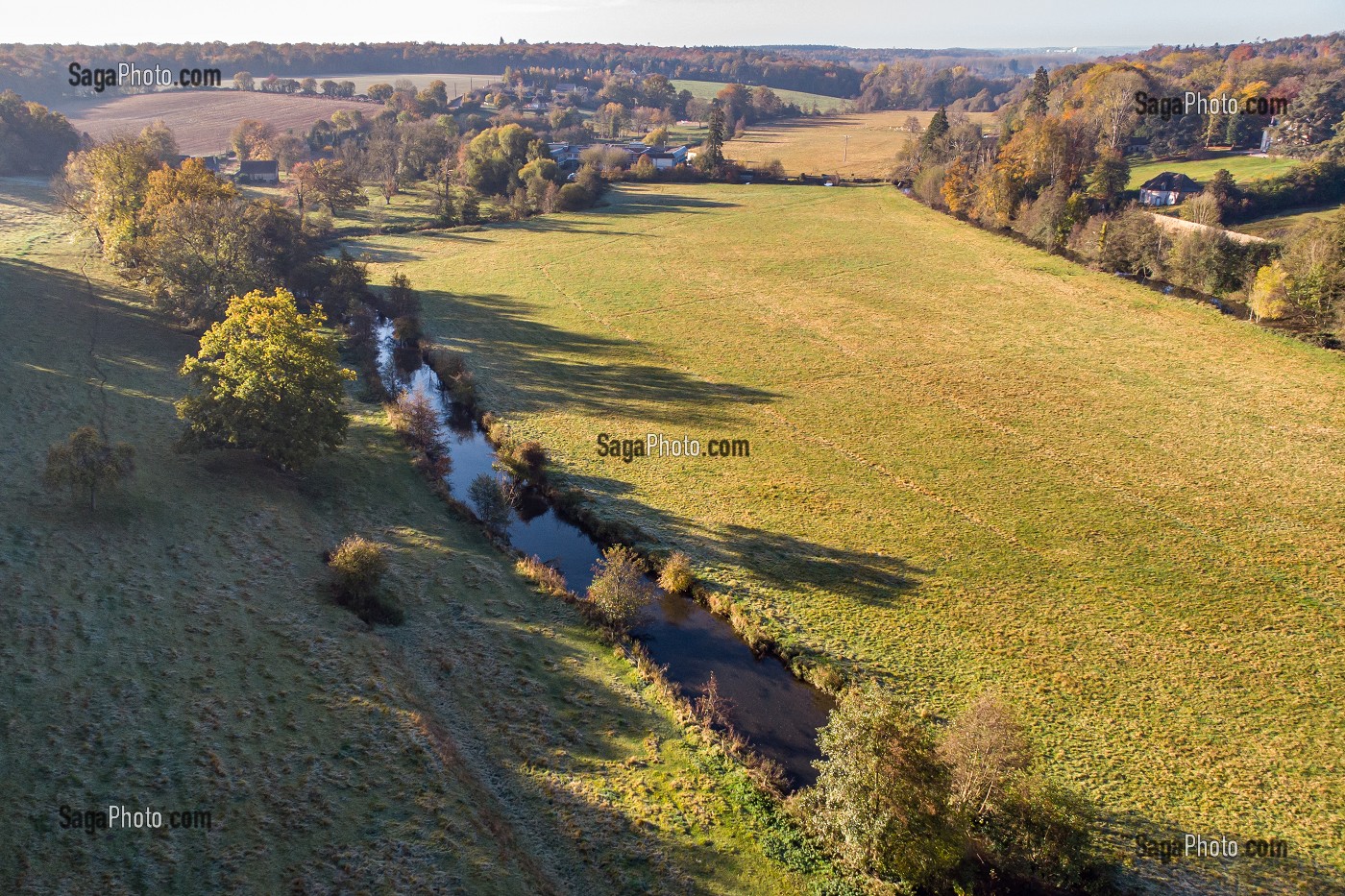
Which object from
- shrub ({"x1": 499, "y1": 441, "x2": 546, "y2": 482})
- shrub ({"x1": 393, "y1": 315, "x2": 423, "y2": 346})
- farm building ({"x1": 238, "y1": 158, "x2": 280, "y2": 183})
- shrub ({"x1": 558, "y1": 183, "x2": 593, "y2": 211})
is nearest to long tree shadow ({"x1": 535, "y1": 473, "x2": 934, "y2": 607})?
shrub ({"x1": 499, "y1": 441, "x2": 546, "y2": 482})

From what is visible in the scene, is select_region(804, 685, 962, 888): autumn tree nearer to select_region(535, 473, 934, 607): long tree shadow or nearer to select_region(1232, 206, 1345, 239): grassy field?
select_region(535, 473, 934, 607): long tree shadow

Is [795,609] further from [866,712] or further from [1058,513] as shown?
[1058,513]

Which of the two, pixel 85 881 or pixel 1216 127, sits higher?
pixel 1216 127

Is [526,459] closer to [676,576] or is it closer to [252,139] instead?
[676,576]

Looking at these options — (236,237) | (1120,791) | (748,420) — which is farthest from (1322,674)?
(236,237)

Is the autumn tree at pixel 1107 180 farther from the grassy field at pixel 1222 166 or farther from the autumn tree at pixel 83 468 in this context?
the autumn tree at pixel 83 468
